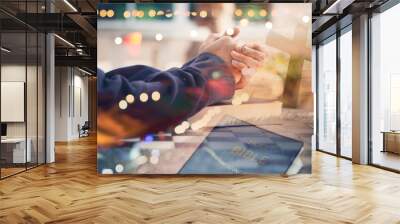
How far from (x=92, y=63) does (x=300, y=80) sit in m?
8.73

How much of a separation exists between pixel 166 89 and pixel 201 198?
2253mm

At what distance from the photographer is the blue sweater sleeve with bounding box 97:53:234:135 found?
642 centimetres

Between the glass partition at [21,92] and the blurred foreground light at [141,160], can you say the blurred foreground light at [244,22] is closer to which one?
the blurred foreground light at [141,160]

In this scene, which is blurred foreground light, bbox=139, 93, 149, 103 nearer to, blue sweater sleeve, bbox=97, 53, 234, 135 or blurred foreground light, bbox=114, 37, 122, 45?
blue sweater sleeve, bbox=97, 53, 234, 135

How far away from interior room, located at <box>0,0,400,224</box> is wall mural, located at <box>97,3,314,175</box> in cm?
2

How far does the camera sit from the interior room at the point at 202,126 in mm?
4398

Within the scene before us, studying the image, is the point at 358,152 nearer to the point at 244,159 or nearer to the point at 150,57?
the point at 244,159

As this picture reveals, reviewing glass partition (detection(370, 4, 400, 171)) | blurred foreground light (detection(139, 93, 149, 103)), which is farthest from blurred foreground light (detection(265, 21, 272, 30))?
glass partition (detection(370, 4, 400, 171))

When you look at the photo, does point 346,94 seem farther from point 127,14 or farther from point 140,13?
point 127,14

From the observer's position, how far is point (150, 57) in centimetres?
645

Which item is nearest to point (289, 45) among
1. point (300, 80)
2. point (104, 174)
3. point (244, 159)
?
point (300, 80)

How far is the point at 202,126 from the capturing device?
21.1ft

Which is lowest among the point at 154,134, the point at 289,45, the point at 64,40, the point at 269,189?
the point at 269,189

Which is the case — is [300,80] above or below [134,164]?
above
